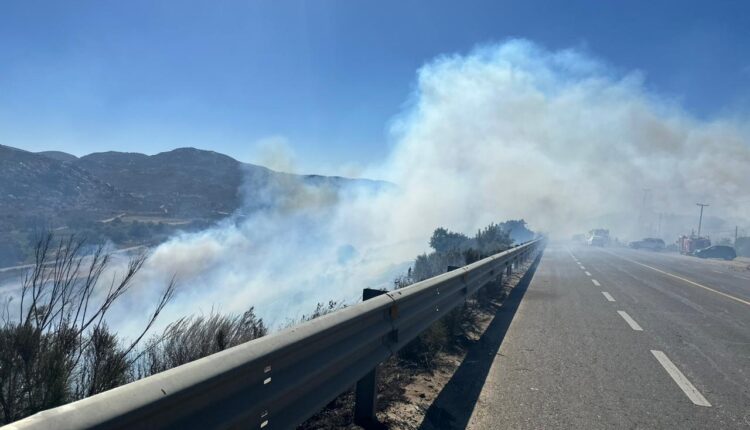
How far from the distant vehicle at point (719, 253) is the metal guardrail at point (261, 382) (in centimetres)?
5423

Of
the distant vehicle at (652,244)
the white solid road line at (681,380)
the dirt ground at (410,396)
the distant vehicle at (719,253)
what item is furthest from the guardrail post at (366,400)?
the distant vehicle at (652,244)

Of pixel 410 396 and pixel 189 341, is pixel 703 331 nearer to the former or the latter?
pixel 410 396

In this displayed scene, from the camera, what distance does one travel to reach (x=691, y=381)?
4.73 meters

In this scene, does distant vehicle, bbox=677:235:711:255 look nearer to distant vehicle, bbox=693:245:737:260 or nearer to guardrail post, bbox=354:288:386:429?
distant vehicle, bbox=693:245:737:260

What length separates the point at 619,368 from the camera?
5.11m

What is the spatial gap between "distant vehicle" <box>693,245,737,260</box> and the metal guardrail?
54.2 meters

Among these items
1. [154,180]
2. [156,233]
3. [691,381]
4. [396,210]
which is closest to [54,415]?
[691,381]

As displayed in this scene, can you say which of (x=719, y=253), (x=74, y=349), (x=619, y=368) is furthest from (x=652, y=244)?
(x=74, y=349)

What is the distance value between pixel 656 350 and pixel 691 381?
129cm

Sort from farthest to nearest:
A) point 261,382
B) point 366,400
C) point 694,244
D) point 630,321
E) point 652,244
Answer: point 652,244, point 694,244, point 630,321, point 366,400, point 261,382

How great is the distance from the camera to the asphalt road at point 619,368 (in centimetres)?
375

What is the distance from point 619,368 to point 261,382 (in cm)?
451

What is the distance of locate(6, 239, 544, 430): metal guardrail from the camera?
4.41 ft

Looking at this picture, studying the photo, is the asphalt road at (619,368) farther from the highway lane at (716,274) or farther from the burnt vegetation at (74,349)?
the highway lane at (716,274)
